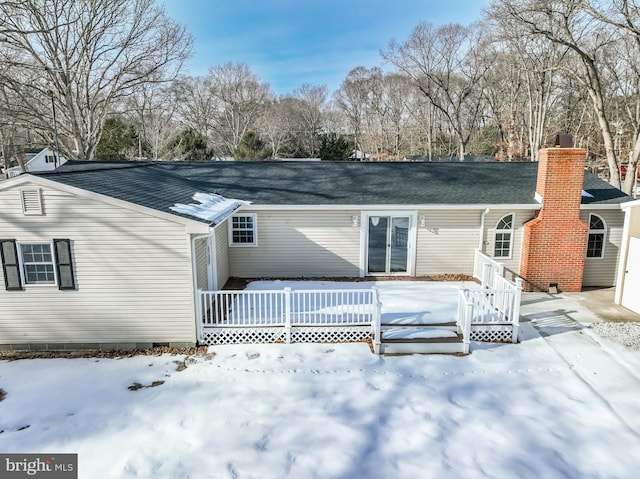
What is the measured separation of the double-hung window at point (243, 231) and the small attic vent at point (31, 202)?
16.7 ft

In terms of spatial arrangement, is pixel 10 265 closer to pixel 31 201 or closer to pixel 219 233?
pixel 31 201

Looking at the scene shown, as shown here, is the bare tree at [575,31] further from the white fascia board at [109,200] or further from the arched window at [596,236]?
the white fascia board at [109,200]

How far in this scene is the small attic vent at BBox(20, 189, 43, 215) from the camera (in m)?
6.86

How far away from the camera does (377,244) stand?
11.5 meters

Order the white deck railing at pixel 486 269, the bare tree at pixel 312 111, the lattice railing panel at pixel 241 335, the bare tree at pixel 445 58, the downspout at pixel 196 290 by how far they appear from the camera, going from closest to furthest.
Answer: the downspout at pixel 196 290 → the lattice railing panel at pixel 241 335 → the white deck railing at pixel 486 269 → the bare tree at pixel 445 58 → the bare tree at pixel 312 111

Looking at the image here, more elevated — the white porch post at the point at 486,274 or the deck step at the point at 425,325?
the white porch post at the point at 486,274

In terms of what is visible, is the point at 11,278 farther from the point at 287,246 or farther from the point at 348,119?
the point at 348,119

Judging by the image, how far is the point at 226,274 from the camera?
36.5 feet

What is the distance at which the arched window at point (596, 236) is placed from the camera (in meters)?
11.0

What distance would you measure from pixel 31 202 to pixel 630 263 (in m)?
13.0

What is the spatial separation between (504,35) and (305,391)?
25.1 metres

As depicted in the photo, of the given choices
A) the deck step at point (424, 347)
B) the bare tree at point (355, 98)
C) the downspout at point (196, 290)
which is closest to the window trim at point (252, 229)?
the downspout at point (196, 290)

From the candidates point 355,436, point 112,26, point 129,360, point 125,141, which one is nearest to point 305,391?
point 355,436

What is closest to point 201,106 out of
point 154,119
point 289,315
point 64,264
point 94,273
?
point 154,119
